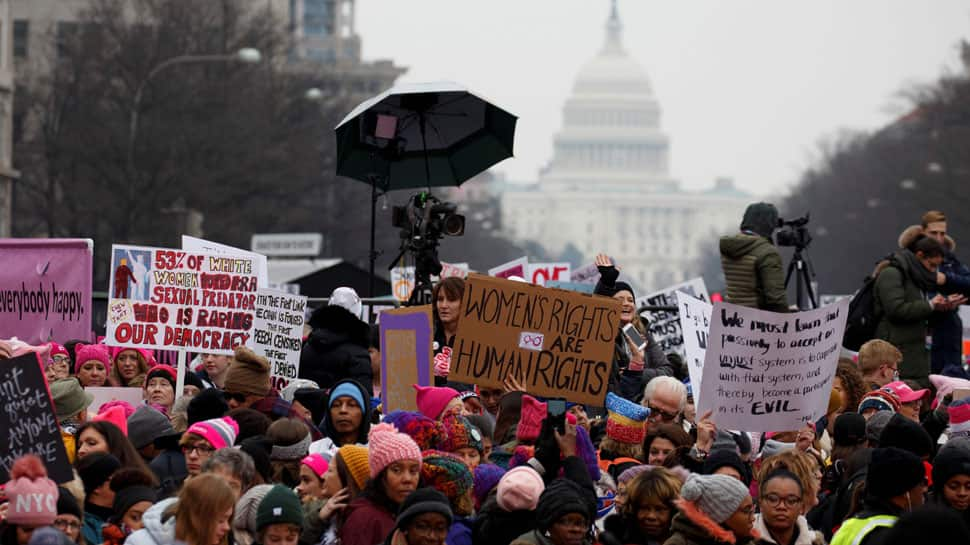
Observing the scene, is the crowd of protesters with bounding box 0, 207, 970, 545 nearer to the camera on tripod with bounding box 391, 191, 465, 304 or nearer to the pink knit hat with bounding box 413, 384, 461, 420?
the pink knit hat with bounding box 413, 384, 461, 420

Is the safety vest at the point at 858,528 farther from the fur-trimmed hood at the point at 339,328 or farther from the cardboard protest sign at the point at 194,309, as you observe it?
the cardboard protest sign at the point at 194,309

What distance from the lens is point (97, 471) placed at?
31.3 ft

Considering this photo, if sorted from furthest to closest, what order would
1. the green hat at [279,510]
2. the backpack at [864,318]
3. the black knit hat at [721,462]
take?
1. the backpack at [864,318]
2. the black knit hat at [721,462]
3. the green hat at [279,510]

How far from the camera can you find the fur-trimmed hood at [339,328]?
13.1 m

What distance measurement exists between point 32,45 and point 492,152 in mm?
53278

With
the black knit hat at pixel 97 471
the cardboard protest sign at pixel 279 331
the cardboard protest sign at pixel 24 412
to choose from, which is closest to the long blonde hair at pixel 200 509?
the cardboard protest sign at pixel 24 412

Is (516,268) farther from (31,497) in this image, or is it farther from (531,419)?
(31,497)

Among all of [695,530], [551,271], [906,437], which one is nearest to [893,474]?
[695,530]

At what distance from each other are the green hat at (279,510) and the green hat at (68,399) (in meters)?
2.81

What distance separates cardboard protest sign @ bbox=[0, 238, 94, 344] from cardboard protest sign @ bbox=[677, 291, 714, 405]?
3.25 m

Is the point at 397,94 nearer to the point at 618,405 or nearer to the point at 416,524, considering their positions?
the point at 618,405

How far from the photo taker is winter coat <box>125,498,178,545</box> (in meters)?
A: 8.52

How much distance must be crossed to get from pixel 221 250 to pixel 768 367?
13.9 feet

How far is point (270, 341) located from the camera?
1414 centimetres
